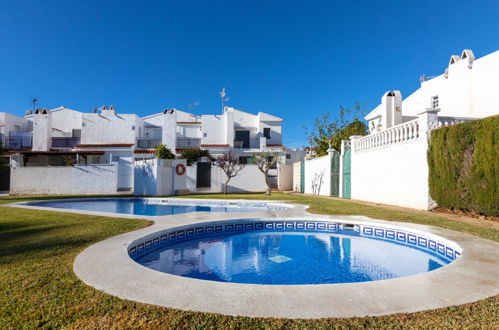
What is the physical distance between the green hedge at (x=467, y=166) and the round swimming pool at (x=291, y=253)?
11.7 ft

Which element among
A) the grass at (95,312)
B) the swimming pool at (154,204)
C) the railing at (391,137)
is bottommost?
the swimming pool at (154,204)

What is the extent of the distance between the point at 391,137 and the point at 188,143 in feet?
94.8

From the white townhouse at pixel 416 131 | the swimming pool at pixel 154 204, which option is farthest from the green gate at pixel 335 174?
the swimming pool at pixel 154 204

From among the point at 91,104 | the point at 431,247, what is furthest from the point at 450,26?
the point at 91,104

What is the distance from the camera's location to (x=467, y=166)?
904 centimetres

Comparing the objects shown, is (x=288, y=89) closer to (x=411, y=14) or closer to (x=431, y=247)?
(x=411, y=14)

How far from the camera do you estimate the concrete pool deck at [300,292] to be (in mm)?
2615

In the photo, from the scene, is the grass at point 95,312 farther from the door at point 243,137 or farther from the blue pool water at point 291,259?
the door at point 243,137

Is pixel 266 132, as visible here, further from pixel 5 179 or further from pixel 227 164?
pixel 5 179

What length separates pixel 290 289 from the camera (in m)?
3.12

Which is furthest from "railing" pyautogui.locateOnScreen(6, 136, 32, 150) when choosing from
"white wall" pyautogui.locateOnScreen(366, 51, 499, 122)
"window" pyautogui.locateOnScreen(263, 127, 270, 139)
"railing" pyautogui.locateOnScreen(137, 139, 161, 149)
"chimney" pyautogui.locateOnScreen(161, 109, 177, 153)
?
"white wall" pyautogui.locateOnScreen(366, 51, 499, 122)

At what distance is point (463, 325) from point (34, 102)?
56205 mm

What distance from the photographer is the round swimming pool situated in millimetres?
4867

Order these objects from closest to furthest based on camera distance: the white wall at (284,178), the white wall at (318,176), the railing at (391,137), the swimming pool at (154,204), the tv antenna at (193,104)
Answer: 1. the railing at (391,137)
2. the swimming pool at (154,204)
3. the white wall at (318,176)
4. the white wall at (284,178)
5. the tv antenna at (193,104)
